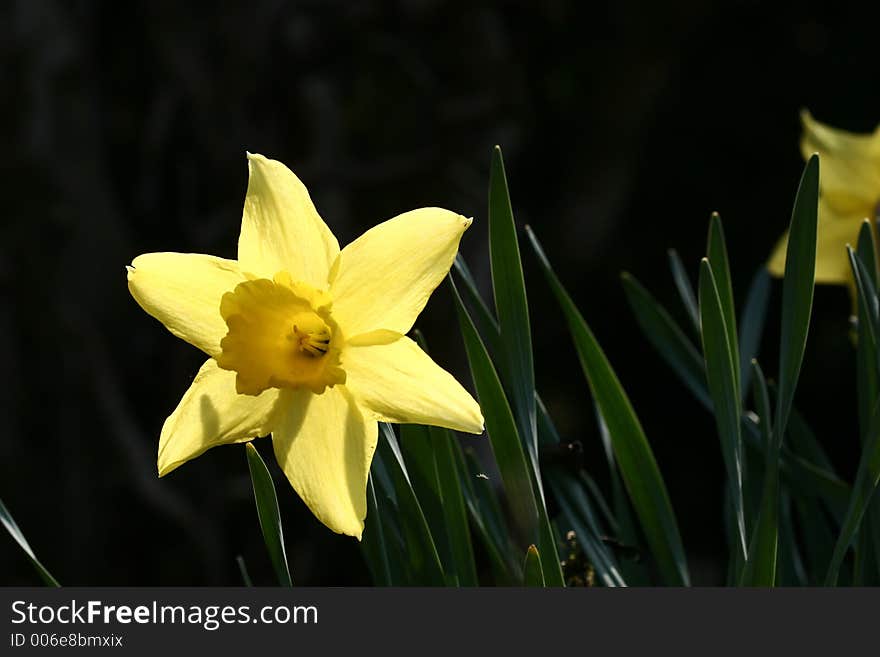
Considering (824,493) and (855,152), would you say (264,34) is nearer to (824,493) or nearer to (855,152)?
(855,152)

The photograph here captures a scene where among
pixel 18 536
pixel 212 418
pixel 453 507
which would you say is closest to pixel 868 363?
pixel 453 507

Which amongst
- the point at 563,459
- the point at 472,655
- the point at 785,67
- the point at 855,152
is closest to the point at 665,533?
the point at 563,459

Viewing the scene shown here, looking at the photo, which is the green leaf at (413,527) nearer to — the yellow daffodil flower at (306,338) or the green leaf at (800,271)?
the yellow daffodil flower at (306,338)

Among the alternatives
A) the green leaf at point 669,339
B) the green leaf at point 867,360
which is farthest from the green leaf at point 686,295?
the green leaf at point 867,360

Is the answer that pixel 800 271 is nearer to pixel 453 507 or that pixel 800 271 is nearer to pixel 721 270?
pixel 721 270

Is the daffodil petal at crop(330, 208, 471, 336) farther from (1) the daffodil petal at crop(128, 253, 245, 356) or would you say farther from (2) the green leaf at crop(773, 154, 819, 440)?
(2) the green leaf at crop(773, 154, 819, 440)
